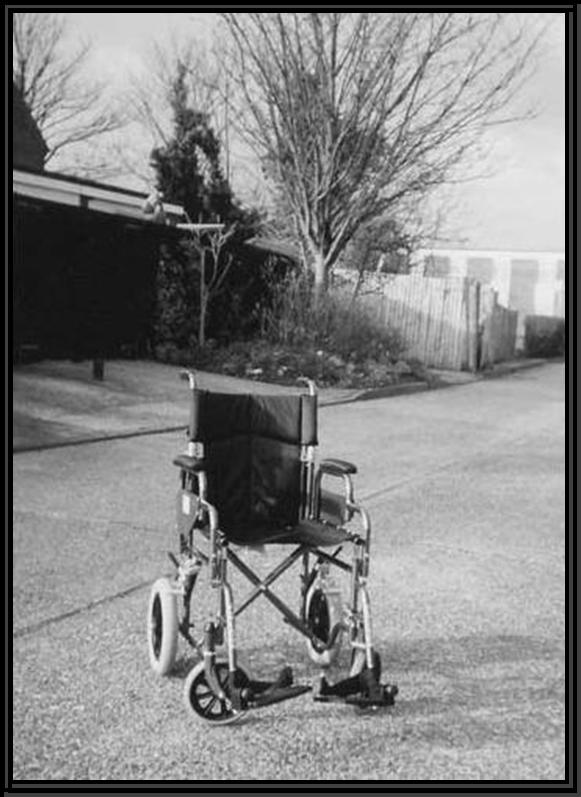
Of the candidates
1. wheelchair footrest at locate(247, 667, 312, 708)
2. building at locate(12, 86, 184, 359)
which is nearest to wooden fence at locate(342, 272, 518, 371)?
building at locate(12, 86, 184, 359)

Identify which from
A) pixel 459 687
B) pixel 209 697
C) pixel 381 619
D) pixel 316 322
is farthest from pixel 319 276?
pixel 381 619

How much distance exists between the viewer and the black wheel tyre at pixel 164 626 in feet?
7.00

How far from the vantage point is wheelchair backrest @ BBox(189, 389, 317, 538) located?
4.66 feet

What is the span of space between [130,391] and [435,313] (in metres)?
0.65

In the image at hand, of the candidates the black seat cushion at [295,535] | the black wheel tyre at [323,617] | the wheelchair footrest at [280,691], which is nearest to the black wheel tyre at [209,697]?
the black wheel tyre at [323,617]

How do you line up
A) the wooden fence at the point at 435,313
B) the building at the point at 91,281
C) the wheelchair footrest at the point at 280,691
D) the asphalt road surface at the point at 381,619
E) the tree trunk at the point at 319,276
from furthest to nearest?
the asphalt road surface at the point at 381,619 < the wooden fence at the point at 435,313 < the building at the point at 91,281 < the tree trunk at the point at 319,276 < the wheelchair footrest at the point at 280,691

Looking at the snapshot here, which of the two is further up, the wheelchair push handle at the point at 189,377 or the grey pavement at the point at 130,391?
the wheelchair push handle at the point at 189,377

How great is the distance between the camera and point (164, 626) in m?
2.12

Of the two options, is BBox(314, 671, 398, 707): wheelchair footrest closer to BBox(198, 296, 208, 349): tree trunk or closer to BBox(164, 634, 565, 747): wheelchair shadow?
BBox(198, 296, 208, 349): tree trunk

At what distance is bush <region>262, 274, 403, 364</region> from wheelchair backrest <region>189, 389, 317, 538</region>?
0.46 feet

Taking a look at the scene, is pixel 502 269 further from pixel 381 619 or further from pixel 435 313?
pixel 381 619

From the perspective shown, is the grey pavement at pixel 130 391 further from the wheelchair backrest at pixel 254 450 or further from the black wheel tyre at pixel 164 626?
the black wheel tyre at pixel 164 626

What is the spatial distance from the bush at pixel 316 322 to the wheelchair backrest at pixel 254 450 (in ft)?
0.46
